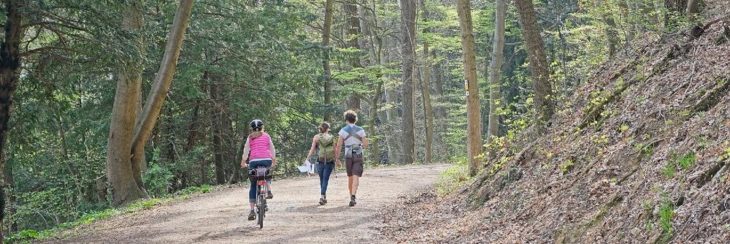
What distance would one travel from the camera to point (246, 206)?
14031 millimetres

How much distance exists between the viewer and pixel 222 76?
22.9 meters

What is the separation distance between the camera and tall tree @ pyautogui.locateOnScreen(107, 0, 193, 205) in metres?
16.4

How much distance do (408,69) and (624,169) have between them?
75.1ft

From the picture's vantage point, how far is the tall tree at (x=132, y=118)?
16.4m

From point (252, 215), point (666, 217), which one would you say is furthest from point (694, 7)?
point (252, 215)

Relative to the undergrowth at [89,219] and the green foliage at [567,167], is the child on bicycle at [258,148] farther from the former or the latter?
the green foliage at [567,167]

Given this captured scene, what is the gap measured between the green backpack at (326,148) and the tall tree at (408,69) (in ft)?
49.7

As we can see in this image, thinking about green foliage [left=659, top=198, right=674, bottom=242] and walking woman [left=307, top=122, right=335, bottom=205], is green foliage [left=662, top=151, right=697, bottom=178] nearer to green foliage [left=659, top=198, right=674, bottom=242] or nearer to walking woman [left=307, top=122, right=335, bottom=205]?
green foliage [left=659, top=198, right=674, bottom=242]

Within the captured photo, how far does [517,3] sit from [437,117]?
34.3 metres

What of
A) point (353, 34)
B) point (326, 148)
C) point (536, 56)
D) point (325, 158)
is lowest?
point (325, 158)

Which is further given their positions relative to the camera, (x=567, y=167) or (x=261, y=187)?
(x=261, y=187)

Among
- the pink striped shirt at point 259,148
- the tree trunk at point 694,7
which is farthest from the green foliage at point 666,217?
the pink striped shirt at point 259,148

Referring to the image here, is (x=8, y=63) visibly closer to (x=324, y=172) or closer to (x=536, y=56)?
(x=324, y=172)

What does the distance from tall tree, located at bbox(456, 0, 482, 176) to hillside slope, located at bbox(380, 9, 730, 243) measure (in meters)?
2.13
